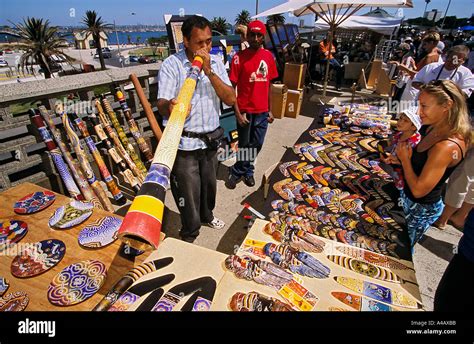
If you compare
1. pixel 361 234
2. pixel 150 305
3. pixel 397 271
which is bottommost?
pixel 361 234

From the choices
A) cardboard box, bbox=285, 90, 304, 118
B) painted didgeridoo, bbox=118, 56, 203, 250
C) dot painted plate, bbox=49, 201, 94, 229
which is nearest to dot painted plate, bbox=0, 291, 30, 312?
dot painted plate, bbox=49, 201, 94, 229

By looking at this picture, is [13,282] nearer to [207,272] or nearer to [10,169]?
[207,272]

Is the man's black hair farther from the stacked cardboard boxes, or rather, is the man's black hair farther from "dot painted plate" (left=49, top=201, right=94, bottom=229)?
the stacked cardboard boxes

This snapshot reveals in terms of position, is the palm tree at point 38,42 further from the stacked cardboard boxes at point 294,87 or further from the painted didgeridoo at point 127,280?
the painted didgeridoo at point 127,280

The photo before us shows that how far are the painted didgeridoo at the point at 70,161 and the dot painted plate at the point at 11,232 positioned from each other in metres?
1.14

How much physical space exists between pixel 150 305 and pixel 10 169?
2.87 metres

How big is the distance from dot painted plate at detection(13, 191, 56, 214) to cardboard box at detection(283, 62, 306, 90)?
7.67m

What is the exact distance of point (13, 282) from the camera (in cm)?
149

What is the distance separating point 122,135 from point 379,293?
3889mm

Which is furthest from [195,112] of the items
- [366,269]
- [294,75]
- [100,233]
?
[294,75]

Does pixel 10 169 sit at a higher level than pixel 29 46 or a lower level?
lower

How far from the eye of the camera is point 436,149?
199cm

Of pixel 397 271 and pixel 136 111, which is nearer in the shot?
pixel 397 271
